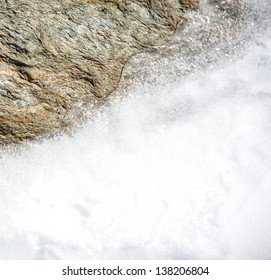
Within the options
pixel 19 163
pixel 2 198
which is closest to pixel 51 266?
pixel 2 198

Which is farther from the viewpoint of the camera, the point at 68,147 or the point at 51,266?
the point at 68,147

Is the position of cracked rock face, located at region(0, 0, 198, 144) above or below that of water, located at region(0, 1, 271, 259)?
above

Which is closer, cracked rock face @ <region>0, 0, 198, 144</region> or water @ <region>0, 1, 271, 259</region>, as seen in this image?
cracked rock face @ <region>0, 0, 198, 144</region>

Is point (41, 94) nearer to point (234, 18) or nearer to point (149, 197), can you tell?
point (149, 197)

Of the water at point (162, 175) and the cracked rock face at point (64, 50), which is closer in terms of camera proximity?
the cracked rock face at point (64, 50)
